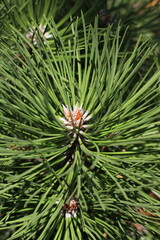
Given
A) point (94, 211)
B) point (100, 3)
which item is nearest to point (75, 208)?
point (94, 211)

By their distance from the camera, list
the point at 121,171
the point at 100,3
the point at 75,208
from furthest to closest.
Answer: the point at 100,3
the point at 75,208
the point at 121,171

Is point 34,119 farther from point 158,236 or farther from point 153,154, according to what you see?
point 158,236

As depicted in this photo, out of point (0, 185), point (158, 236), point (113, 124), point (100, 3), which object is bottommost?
point (158, 236)

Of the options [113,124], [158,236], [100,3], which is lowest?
[158,236]

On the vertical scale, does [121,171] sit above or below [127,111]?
below

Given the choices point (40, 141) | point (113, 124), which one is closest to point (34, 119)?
point (40, 141)

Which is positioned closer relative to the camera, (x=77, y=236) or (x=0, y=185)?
(x=0, y=185)

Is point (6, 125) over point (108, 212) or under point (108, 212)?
over

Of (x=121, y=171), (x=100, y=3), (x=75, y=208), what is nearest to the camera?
(x=121, y=171)

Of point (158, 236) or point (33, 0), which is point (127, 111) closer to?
point (158, 236)
